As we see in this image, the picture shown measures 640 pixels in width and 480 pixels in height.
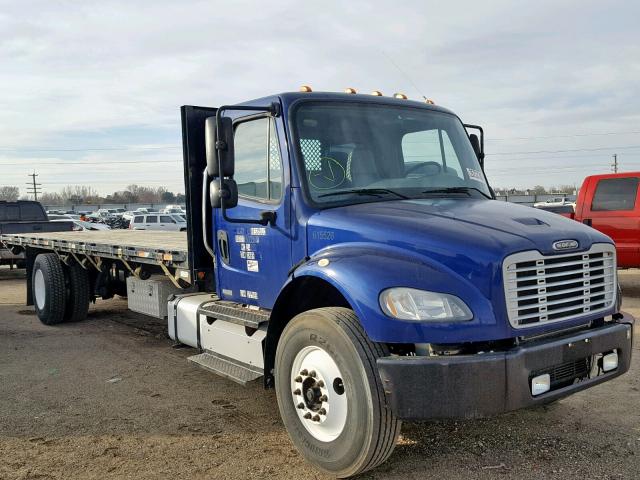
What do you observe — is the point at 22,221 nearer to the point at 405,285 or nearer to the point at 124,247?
the point at 124,247

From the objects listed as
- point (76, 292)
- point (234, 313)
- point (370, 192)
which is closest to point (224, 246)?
point (234, 313)

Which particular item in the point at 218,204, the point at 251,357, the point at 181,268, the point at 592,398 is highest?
the point at 218,204

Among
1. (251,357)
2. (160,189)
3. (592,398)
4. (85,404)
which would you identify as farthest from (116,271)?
(160,189)

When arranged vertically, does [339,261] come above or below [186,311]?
above

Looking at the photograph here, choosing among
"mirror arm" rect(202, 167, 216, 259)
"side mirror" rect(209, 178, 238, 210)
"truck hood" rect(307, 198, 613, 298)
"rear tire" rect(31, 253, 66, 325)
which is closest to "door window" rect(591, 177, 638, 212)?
"truck hood" rect(307, 198, 613, 298)

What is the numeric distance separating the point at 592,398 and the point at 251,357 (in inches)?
112

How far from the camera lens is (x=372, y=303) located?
10.4 ft

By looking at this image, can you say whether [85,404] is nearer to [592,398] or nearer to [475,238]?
[475,238]

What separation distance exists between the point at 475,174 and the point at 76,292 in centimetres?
628

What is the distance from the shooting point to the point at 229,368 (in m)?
4.68

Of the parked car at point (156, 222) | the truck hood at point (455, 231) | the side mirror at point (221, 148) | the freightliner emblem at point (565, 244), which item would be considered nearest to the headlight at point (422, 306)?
the truck hood at point (455, 231)

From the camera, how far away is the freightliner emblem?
3.37 m

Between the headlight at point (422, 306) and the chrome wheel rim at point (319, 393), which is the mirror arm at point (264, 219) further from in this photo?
the headlight at point (422, 306)

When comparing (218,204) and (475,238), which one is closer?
(475,238)
